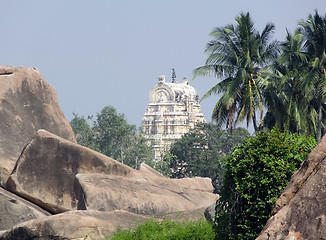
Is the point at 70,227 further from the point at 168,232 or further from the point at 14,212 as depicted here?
the point at 14,212

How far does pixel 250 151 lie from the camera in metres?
11.9

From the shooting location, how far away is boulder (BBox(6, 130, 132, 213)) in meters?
20.1

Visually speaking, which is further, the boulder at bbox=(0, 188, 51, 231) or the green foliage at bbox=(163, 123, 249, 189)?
the green foliage at bbox=(163, 123, 249, 189)

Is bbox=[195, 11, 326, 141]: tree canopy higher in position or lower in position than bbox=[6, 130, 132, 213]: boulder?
higher

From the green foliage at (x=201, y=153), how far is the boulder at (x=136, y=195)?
41724mm

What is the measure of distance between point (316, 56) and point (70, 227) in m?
15.4

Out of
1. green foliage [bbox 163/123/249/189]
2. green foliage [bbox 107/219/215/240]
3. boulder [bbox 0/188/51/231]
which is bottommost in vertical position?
green foliage [bbox 107/219/215/240]

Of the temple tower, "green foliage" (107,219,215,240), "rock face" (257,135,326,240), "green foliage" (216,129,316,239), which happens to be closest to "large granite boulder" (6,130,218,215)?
"green foliage" (107,219,215,240)

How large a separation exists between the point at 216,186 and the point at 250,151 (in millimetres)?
52680

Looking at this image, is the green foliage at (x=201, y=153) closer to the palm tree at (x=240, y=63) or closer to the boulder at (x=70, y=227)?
the palm tree at (x=240, y=63)

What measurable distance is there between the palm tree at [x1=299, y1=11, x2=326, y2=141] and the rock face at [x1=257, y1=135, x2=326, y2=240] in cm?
1874

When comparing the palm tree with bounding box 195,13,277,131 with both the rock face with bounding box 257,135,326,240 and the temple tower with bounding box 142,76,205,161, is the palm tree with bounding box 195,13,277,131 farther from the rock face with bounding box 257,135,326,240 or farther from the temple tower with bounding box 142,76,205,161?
the temple tower with bounding box 142,76,205,161

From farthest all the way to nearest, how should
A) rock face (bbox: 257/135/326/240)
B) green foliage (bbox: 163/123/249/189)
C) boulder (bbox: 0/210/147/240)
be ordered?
green foliage (bbox: 163/123/249/189) < boulder (bbox: 0/210/147/240) < rock face (bbox: 257/135/326/240)

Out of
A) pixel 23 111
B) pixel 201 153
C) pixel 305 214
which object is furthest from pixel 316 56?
pixel 201 153
